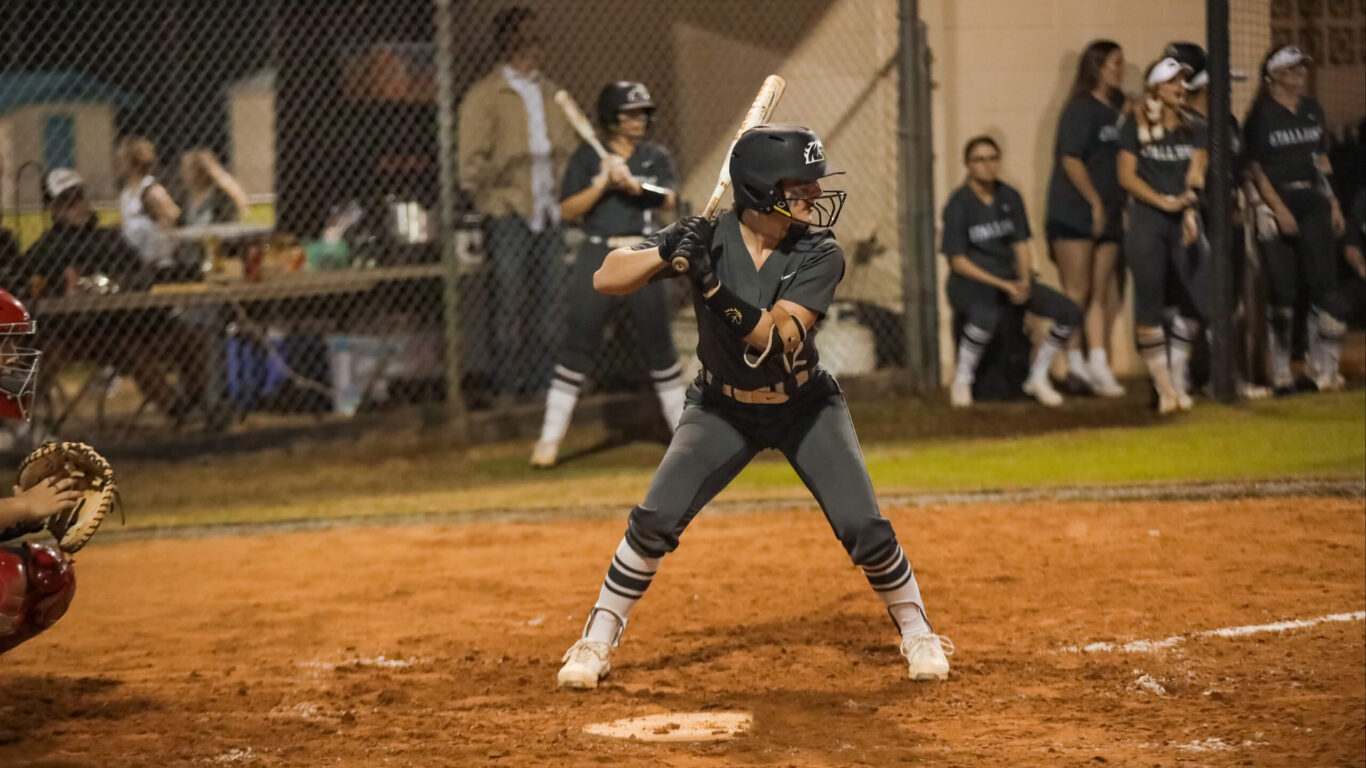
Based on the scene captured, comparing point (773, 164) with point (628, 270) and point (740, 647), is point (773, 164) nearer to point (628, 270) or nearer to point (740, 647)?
point (628, 270)

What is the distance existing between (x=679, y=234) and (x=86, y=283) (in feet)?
20.9

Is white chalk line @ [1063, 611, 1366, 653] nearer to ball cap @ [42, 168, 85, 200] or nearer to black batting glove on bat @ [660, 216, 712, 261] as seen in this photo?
black batting glove on bat @ [660, 216, 712, 261]

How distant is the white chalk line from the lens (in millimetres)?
5145

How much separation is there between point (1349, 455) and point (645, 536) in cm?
539

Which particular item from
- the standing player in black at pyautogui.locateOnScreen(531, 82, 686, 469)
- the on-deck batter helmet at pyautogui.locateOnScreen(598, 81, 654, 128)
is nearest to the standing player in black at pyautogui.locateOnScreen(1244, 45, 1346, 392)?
the standing player in black at pyautogui.locateOnScreen(531, 82, 686, 469)

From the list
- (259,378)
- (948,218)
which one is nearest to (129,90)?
(259,378)

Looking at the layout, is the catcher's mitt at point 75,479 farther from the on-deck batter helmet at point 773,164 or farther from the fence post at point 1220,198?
the fence post at point 1220,198

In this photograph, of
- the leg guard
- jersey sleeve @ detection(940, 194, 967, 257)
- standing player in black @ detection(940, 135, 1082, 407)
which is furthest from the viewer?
jersey sleeve @ detection(940, 194, 967, 257)

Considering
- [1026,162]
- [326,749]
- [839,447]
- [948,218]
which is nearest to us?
[326,749]

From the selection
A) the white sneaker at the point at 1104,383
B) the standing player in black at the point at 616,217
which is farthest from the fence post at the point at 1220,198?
the standing player in black at the point at 616,217

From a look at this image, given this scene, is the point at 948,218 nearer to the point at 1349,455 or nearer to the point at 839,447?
the point at 1349,455

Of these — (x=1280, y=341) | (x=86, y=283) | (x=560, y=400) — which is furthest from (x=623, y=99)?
(x=1280, y=341)

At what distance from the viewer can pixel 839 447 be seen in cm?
474

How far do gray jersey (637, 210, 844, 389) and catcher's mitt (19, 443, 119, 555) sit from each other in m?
1.87
